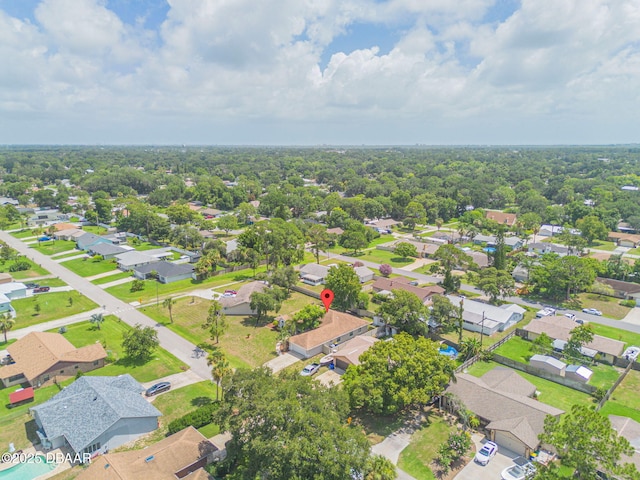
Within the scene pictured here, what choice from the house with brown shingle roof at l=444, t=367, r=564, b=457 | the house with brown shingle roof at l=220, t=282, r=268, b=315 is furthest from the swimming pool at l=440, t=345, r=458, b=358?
the house with brown shingle roof at l=220, t=282, r=268, b=315

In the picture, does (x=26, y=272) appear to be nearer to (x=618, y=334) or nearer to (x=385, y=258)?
(x=385, y=258)

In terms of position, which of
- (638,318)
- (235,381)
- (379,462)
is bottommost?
(638,318)

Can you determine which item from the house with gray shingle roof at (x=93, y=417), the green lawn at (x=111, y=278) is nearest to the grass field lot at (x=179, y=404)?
the house with gray shingle roof at (x=93, y=417)

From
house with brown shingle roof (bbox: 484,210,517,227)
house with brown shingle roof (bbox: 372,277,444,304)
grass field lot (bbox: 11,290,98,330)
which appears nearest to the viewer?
grass field lot (bbox: 11,290,98,330)

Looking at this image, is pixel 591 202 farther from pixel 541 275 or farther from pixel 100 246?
pixel 100 246

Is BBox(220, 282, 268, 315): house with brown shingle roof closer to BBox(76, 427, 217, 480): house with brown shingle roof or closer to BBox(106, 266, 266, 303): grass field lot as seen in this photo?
BBox(106, 266, 266, 303): grass field lot

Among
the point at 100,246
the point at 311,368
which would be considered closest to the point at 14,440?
the point at 311,368
